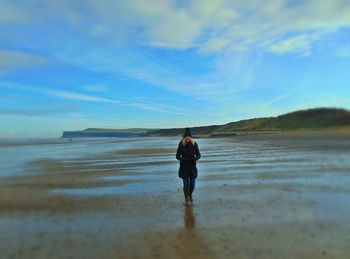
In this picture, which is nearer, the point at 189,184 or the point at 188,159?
the point at 189,184

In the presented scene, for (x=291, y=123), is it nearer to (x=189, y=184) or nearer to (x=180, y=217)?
(x=189, y=184)

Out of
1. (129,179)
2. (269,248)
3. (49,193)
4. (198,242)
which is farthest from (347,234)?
(129,179)

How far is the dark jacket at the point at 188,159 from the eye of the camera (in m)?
12.6

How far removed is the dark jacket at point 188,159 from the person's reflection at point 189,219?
4.94 ft

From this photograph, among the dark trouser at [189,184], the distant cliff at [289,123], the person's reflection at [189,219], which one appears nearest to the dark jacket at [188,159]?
the dark trouser at [189,184]

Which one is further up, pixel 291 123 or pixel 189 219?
pixel 291 123

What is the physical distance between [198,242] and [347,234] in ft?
9.22

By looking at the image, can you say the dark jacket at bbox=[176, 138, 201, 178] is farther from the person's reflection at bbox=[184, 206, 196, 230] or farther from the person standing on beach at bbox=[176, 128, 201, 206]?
the person's reflection at bbox=[184, 206, 196, 230]

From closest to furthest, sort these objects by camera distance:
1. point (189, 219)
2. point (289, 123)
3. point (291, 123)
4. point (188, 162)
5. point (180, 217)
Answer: point (189, 219), point (180, 217), point (188, 162), point (291, 123), point (289, 123)

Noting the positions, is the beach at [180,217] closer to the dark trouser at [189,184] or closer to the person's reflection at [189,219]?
the person's reflection at [189,219]

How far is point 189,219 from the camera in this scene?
32.8ft

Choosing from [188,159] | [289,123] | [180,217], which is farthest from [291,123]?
[180,217]

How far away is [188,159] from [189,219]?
2.97m

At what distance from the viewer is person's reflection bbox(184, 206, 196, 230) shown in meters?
9.31
